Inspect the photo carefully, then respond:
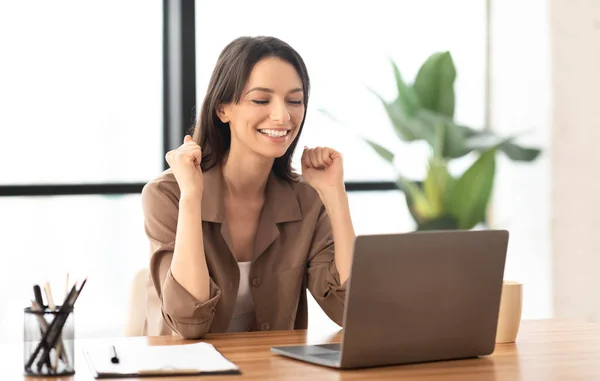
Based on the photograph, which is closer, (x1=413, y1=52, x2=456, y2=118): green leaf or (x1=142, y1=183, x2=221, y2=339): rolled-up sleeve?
(x1=142, y1=183, x2=221, y2=339): rolled-up sleeve

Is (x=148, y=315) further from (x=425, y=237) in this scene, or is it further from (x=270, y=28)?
(x=270, y=28)

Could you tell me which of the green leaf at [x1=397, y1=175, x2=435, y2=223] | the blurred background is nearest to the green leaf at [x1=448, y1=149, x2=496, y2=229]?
the green leaf at [x1=397, y1=175, x2=435, y2=223]

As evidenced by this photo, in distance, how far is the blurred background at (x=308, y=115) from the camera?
364cm

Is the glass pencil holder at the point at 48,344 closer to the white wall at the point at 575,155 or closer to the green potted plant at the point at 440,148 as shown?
the green potted plant at the point at 440,148

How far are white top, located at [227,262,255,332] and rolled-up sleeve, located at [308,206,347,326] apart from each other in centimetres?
16

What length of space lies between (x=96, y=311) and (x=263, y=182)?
1.67 m

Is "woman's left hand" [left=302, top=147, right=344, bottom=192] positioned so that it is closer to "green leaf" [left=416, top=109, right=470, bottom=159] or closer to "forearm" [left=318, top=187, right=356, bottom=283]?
"forearm" [left=318, top=187, right=356, bottom=283]

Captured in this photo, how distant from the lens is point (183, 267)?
1949 millimetres

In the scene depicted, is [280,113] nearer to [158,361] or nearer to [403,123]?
[158,361]

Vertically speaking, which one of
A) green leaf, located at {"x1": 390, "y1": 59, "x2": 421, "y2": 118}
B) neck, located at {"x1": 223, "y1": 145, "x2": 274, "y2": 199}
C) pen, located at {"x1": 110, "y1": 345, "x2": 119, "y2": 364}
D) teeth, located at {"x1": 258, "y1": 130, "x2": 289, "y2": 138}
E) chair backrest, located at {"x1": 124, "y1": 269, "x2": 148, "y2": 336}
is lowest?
chair backrest, located at {"x1": 124, "y1": 269, "x2": 148, "y2": 336}

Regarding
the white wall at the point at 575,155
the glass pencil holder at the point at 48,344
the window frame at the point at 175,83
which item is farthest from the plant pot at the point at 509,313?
the white wall at the point at 575,155

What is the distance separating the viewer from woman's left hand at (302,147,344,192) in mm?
2301

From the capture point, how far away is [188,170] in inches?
79.9

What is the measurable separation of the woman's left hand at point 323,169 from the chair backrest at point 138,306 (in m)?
0.50
